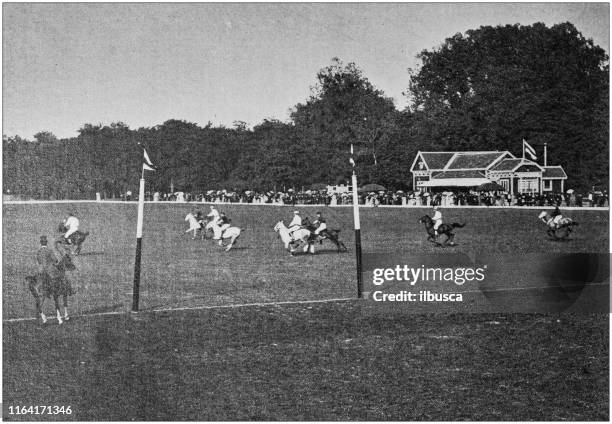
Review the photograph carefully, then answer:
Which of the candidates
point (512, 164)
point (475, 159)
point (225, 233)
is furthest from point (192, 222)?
point (512, 164)

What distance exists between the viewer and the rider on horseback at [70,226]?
1524 cm

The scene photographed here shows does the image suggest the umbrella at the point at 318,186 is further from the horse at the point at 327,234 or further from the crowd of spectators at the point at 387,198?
the horse at the point at 327,234

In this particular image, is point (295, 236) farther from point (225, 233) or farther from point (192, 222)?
point (192, 222)

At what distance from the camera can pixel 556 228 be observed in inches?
Answer: 656

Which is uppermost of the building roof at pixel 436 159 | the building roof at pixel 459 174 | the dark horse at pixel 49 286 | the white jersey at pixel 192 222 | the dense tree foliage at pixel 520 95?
the dense tree foliage at pixel 520 95

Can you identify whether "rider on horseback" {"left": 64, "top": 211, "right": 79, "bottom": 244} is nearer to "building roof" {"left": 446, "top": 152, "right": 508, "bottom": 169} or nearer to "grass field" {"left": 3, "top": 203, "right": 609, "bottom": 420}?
"grass field" {"left": 3, "top": 203, "right": 609, "bottom": 420}

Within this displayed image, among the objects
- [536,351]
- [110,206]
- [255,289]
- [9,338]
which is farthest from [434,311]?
[110,206]

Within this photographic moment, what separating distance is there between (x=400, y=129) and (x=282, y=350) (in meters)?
7.37

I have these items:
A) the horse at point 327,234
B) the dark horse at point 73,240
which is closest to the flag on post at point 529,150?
the horse at point 327,234

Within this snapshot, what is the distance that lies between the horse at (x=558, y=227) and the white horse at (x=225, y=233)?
889 cm

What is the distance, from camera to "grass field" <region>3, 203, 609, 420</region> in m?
9.30

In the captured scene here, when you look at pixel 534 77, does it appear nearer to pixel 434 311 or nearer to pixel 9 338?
pixel 434 311

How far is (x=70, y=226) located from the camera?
1552 centimetres

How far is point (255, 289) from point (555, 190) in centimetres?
689
